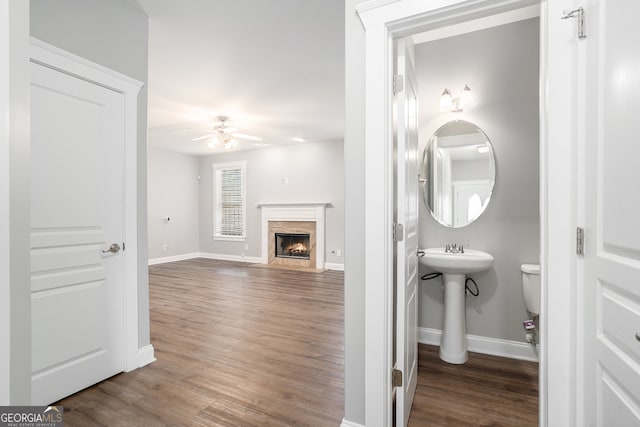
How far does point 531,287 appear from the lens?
2262 millimetres

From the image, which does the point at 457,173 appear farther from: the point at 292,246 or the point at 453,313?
the point at 292,246

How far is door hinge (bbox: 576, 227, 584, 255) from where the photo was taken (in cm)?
109

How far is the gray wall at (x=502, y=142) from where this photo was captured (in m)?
2.45

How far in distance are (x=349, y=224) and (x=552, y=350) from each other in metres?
0.96

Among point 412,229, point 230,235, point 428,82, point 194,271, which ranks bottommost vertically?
point 194,271

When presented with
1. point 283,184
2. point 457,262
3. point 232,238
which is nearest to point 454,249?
point 457,262

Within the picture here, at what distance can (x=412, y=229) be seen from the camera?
186 cm

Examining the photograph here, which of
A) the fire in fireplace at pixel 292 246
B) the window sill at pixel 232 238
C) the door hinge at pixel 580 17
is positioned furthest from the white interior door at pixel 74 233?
the window sill at pixel 232 238

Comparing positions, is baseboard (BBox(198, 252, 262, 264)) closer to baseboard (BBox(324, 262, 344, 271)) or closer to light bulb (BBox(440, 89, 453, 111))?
baseboard (BBox(324, 262, 344, 271))

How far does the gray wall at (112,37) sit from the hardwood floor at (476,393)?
2.17 meters

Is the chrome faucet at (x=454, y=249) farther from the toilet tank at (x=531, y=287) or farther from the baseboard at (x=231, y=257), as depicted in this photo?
the baseboard at (x=231, y=257)

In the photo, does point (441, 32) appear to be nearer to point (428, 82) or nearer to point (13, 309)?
point (428, 82)

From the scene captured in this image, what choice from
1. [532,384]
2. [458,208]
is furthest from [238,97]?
[532,384]
